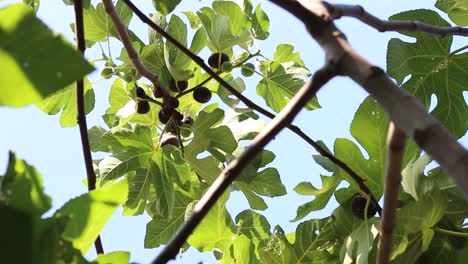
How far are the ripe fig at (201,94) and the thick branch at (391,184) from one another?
172cm

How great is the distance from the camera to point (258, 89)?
2.87 metres

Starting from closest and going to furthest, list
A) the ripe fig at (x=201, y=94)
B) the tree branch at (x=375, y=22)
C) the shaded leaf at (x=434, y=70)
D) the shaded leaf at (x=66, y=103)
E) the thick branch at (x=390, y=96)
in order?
the thick branch at (x=390, y=96) → the tree branch at (x=375, y=22) → the shaded leaf at (x=434, y=70) → the ripe fig at (x=201, y=94) → the shaded leaf at (x=66, y=103)

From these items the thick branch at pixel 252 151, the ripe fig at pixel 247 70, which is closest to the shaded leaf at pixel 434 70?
the ripe fig at pixel 247 70

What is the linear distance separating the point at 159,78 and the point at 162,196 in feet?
1.57

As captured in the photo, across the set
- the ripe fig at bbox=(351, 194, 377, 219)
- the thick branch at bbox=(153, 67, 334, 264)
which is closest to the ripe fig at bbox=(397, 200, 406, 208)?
the ripe fig at bbox=(351, 194, 377, 219)

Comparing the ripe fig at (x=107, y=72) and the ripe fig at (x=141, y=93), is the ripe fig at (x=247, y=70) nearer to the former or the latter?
the ripe fig at (x=141, y=93)

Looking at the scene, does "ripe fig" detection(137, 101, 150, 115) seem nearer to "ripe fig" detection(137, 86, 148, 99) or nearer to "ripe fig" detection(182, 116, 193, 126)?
"ripe fig" detection(137, 86, 148, 99)

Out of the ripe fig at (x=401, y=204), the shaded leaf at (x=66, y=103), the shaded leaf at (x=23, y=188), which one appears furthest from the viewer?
the shaded leaf at (x=66, y=103)

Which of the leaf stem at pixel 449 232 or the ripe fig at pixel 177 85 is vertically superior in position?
the leaf stem at pixel 449 232

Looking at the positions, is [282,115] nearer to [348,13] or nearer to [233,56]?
[348,13]

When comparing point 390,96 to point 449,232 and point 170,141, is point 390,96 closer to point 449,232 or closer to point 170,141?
point 449,232

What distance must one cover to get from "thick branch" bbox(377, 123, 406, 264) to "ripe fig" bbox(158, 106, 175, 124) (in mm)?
1662

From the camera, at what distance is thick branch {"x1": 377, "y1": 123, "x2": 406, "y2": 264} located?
2.98 feet

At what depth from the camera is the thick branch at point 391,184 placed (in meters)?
0.91
